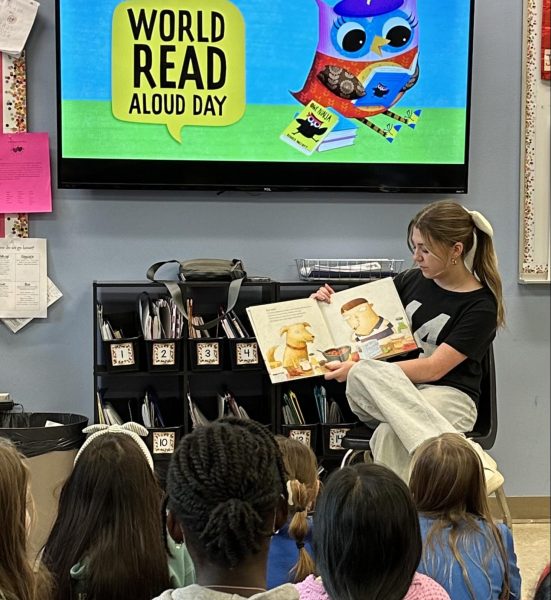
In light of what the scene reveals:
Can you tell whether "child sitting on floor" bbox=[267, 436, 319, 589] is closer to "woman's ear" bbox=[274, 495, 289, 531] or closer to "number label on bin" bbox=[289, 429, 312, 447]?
"woman's ear" bbox=[274, 495, 289, 531]

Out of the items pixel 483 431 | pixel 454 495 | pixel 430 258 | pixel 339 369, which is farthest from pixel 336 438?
pixel 454 495

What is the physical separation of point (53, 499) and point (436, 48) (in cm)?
222

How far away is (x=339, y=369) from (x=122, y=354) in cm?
79

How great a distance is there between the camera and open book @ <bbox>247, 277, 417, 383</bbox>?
3016 millimetres

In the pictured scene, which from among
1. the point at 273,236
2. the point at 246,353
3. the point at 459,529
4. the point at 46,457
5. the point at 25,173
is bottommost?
the point at 46,457

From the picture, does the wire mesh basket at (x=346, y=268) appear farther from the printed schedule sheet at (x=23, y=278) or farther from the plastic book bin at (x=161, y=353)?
the printed schedule sheet at (x=23, y=278)

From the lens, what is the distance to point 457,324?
113 inches

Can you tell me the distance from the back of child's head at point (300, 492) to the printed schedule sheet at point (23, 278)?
153 cm

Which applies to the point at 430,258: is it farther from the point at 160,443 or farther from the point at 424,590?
the point at 424,590

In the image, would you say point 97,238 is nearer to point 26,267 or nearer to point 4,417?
point 26,267

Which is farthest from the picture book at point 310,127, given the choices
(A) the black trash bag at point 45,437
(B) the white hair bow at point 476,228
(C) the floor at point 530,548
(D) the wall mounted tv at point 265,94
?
(C) the floor at point 530,548

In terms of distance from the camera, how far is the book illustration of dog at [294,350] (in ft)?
9.93

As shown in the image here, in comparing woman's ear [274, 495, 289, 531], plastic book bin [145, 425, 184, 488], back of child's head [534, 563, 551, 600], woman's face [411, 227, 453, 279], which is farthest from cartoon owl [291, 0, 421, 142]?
back of child's head [534, 563, 551, 600]

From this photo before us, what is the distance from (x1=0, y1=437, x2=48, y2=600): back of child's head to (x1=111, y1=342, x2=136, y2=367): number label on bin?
5.09 feet
